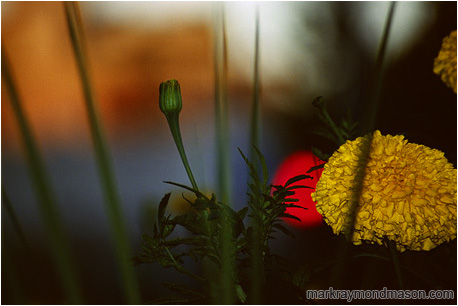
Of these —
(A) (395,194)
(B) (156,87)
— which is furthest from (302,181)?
(B) (156,87)

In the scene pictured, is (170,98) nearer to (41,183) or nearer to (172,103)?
(172,103)

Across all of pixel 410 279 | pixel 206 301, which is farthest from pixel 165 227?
pixel 410 279

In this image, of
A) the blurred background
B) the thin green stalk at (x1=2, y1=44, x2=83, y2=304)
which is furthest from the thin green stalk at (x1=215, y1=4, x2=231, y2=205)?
the thin green stalk at (x1=2, y1=44, x2=83, y2=304)

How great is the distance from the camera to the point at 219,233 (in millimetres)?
266

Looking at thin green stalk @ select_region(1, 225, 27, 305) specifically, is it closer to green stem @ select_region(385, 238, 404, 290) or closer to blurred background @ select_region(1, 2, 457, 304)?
blurred background @ select_region(1, 2, 457, 304)

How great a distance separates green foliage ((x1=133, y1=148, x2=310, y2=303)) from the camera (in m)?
0.26

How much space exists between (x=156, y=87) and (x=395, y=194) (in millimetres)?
249

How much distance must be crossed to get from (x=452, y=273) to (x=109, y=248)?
0.30m

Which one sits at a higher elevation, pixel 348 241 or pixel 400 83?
pixel 400 83

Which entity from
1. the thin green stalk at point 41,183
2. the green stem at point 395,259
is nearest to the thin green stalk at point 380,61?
the green stem at point 395,259

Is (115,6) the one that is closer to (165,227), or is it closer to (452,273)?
(165,227)

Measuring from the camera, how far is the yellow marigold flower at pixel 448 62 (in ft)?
0.96

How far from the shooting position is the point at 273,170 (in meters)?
0.37

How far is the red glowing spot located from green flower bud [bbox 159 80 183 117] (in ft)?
0.40
